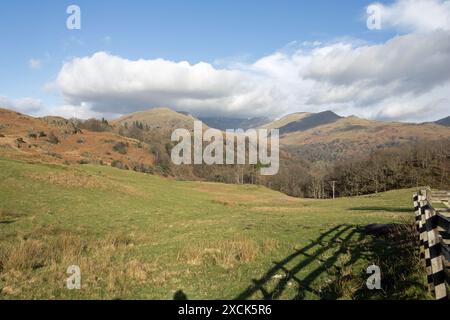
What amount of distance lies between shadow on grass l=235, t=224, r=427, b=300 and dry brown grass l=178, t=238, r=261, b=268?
149 centimetres

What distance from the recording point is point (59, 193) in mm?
35562

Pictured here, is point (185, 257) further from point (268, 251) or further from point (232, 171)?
point (232, 171)

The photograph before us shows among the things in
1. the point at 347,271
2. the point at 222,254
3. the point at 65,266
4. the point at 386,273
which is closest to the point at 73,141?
the point at 65,266

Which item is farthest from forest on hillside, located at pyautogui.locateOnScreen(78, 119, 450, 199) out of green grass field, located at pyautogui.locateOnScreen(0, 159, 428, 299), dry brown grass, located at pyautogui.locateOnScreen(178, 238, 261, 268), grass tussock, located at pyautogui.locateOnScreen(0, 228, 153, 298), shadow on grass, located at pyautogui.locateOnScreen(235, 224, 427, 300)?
grass tussock, located at pyautogui.locateOnScreen(0, 228, 153, 298)

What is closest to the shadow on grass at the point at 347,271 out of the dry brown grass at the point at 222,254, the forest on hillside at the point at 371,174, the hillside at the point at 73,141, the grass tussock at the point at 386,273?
the grass tussock at the point at 386,273

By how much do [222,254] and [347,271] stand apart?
5142mm

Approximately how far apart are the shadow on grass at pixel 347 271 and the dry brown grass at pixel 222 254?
1489 mm

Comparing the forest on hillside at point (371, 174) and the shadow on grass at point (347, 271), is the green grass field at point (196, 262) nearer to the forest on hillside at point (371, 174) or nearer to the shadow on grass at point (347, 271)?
the shadow on grass at point (347, 271)

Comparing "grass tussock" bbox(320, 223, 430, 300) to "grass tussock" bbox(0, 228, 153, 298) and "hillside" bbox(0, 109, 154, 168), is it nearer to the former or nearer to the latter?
"grass tussock" bbox(0, 228, 153, 298)

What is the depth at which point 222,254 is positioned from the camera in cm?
1396

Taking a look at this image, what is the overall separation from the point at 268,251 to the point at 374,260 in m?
4.41

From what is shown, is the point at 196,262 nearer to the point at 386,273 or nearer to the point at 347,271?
the point at 347,271

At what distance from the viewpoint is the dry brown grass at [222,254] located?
43.2ft
